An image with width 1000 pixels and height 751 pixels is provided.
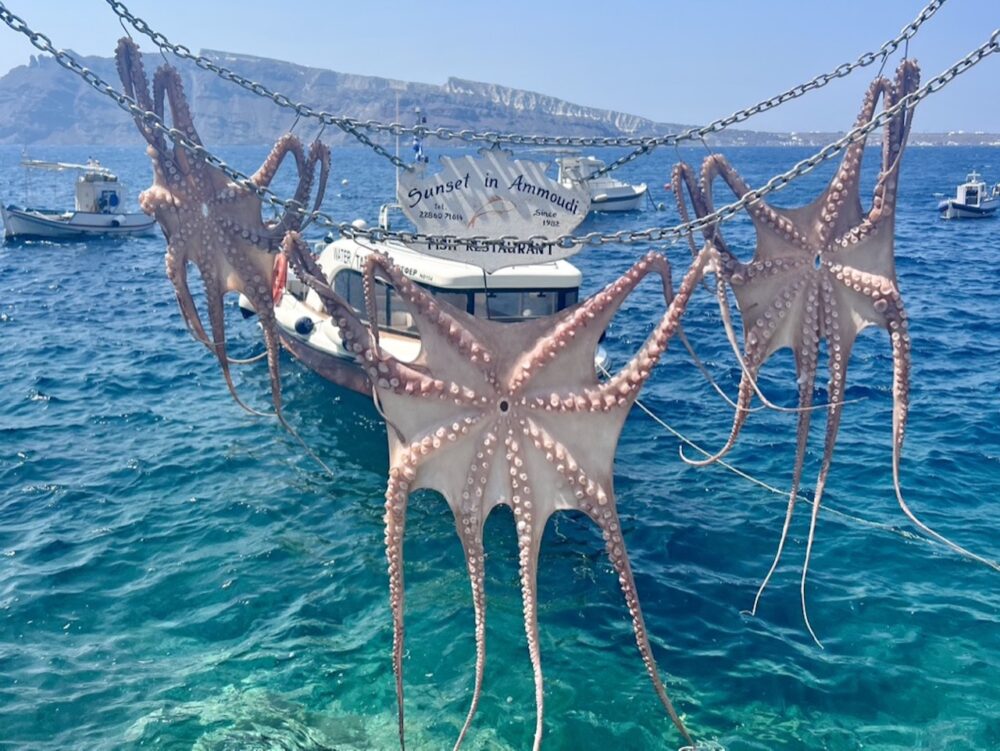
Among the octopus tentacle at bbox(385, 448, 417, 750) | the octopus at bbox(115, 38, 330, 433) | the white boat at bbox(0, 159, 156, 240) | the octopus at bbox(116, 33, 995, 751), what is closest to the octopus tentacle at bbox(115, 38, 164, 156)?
the octopus at bbox(115, 38, 330, 433)

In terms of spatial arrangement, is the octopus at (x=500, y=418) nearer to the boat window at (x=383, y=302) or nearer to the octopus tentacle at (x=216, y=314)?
Answer: the octopus tentacle at (x=216, y=314)

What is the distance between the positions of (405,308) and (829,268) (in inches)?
426

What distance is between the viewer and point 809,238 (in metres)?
7.18

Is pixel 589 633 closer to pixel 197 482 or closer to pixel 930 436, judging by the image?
pixel 197 482

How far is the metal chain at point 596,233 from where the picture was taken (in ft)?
21.3

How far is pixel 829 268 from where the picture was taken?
282 inches

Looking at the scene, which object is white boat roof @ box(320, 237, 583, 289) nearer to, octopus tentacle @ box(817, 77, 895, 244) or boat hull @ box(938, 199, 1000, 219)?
octopus tentacle @ box(817, 77, 895, 244)

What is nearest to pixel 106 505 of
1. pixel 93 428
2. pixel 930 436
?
pixel 93 428

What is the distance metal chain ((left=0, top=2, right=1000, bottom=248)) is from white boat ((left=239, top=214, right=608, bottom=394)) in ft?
23.8

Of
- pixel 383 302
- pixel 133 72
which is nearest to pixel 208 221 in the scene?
pixel 133 72

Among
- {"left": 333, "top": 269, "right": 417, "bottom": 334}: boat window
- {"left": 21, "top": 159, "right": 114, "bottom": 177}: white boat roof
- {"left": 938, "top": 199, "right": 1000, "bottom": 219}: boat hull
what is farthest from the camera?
{"left": 938, "top": 199, "right": 1000, "bottom": 219}: boat hull

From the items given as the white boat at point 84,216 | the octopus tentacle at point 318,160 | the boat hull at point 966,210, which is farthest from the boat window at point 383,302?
the boat hull at point 966,210

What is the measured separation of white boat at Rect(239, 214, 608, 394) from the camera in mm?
15805

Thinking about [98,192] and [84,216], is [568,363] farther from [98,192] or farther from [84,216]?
[98,192]
